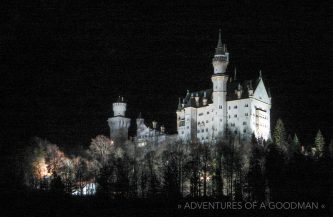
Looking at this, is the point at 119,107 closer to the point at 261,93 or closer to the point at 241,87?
the point at 241,87

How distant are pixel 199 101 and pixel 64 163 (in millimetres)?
31636

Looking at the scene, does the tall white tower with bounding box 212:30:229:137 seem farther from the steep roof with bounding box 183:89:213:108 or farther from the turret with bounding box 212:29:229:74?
the steep roof with bounding box 183:89:213:108

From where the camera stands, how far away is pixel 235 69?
12106cm

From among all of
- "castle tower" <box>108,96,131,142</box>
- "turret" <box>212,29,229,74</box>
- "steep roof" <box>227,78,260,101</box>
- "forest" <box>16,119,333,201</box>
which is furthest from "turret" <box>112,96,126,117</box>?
"forest" <box>16,119,333,201</box>

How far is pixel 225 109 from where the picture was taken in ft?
364

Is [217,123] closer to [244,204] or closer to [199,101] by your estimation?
[199,101]

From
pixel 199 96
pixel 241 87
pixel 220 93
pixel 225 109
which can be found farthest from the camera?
pixel 199 96

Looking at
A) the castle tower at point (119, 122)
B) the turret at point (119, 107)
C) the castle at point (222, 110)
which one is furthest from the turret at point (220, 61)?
the turret at point (119, 107)

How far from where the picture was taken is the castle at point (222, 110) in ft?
357

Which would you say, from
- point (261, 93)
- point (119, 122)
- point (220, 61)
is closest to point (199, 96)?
point (220, 61)

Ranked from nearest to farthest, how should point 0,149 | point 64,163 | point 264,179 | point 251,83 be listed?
point 0,149, point 264,179, point 64,163, point 251,83

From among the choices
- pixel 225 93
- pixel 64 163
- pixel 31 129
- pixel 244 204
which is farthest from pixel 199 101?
pixel 31 129

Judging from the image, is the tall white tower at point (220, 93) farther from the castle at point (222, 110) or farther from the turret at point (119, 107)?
the turret at point (119, 107)

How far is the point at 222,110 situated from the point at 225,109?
596 millimetres
